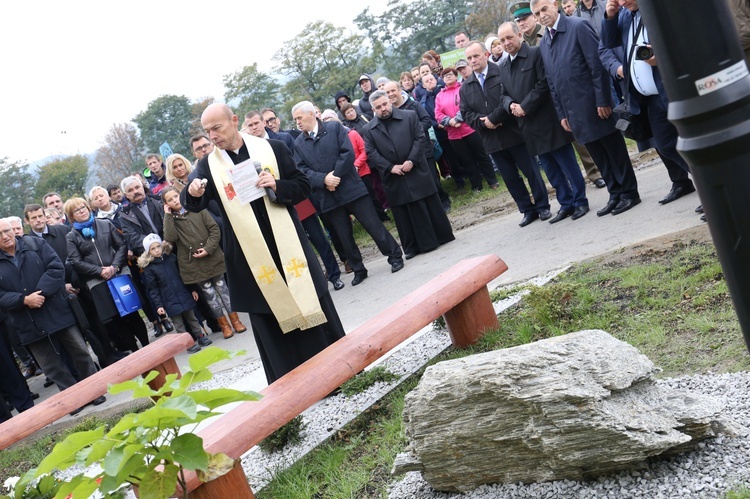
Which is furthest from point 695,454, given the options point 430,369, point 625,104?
point 625,104

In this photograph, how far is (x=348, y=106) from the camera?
43.4 feet

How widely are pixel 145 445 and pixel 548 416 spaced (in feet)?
5.32

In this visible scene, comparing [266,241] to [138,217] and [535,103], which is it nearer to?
[535,103]

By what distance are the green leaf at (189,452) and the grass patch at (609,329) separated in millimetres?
1362

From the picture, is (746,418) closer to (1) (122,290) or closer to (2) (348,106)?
(1) (122,290)

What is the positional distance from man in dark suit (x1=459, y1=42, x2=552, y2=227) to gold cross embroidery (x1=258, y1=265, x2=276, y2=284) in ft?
16.4

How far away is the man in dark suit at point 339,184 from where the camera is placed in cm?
1061

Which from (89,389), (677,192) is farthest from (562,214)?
(89,389)

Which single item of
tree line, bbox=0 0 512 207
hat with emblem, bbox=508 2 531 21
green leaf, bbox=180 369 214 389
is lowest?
green leaf, bbox=180 369 214 389

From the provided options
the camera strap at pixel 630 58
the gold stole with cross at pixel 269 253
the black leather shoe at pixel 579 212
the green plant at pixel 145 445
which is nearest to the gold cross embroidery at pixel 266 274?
the gold stole with cross at pixel 269 253

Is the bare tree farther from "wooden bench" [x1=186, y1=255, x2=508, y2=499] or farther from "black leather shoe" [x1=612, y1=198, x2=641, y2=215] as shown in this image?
"wooden bench" [x1=186, y1=255, x2=508, y2=499]

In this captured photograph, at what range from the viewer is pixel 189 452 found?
2930 millimetres

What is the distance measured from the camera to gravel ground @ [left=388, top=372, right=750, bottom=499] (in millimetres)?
3066

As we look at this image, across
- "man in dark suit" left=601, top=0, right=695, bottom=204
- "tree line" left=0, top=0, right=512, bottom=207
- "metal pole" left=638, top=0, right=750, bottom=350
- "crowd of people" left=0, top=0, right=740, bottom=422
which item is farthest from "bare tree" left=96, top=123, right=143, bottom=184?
"metal pole" left=638, top=0, right=750, bottom=350
